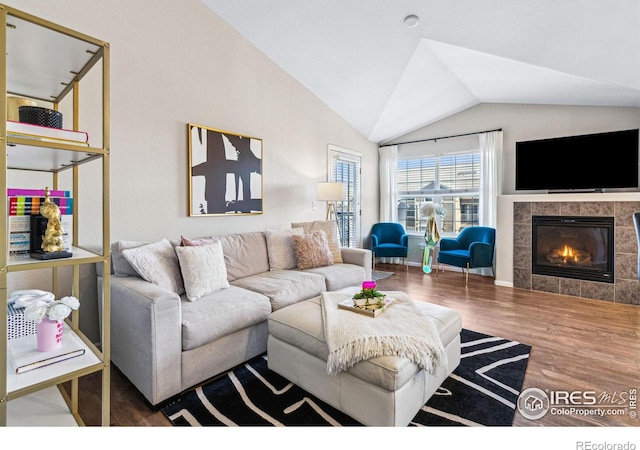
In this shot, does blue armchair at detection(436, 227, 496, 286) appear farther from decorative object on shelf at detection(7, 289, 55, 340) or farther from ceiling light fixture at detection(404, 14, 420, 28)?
decorative object on shelf at detection(7, 289, 55, 340)

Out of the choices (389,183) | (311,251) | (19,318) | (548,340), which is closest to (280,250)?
(311,251)

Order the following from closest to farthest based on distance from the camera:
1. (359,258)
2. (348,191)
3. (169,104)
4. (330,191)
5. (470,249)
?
1. (169,104)
2. (359,258)
3. (330,191)
4. (470,249)
5. (348,191)

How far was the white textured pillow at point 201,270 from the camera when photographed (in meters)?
2.31

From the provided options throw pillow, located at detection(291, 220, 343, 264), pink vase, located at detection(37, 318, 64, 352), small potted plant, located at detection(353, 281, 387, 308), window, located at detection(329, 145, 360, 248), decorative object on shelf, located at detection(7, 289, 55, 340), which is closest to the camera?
pink vase, located at detection(37, 318, 64, 352)

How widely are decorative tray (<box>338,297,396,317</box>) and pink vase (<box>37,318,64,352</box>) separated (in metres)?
1.45

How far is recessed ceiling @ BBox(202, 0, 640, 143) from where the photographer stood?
261 centimetres

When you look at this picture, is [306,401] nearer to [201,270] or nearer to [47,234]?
[201,270]

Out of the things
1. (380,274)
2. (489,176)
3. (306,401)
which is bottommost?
(306,401)

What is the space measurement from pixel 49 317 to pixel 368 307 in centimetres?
159

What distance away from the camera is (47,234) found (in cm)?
135

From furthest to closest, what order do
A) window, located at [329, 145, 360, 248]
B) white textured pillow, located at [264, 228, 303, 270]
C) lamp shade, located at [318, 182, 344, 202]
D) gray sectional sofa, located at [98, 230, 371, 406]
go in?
window, located at [329, 145, 360, 248] < lamp shade, located at [318, 182, 344, 202] < white textured pillow, located at [264, 228, 303, 270] < gray sectional sofa, located at [98, 230, 371, 406]

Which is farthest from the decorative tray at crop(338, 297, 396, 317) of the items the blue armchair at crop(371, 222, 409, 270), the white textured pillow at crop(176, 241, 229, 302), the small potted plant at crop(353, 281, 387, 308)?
the blue armchair at crop(371, 222, 409, 270)

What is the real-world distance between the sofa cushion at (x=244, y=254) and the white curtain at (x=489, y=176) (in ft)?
11.8

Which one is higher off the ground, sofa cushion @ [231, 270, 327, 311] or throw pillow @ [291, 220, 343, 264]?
throw pillow @ [291, 220, 343, 264]
